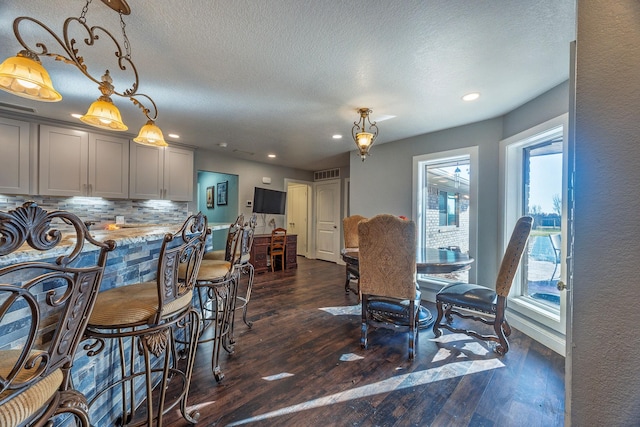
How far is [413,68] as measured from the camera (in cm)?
200

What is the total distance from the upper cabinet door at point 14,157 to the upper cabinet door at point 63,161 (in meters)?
0.13

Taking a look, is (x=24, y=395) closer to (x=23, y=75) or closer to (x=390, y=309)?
(x=23, y=75)

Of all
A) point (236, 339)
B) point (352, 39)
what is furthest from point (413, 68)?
point (236, 339)

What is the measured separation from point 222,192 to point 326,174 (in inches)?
104

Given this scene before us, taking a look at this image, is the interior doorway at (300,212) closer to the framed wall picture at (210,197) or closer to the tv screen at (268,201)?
the tv screen at (268,201)

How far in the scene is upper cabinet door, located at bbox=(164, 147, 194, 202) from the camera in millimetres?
4262

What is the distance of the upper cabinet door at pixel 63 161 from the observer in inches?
Answer: 127

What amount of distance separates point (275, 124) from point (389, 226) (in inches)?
84.6

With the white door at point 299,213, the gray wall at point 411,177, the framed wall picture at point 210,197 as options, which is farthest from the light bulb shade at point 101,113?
the white door at point 299,213

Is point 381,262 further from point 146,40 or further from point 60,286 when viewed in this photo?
point 146,40

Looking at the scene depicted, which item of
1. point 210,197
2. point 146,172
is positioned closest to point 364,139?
point 146,172

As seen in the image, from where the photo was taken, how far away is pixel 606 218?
0.67m

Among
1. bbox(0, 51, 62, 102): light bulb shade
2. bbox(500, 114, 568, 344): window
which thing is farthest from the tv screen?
bbox(500, 114, 568, 344): window

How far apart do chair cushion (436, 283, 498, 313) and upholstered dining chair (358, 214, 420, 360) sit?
1.02 feet
